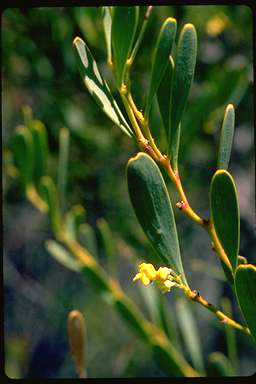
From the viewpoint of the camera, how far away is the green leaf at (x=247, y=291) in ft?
1.22

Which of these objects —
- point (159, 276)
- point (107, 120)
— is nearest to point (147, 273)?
point (159, 276)

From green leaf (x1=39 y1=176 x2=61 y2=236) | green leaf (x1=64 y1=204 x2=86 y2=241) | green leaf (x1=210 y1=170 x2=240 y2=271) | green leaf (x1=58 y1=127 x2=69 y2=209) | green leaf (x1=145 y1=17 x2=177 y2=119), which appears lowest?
green leaf (x1=64 y1=204 x2=86 y2=241)

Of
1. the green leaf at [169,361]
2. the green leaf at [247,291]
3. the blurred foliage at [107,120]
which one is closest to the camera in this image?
the green leaf at [247,291]

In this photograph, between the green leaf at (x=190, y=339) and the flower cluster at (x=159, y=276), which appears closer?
the flower cluster at (x=159, y=276)

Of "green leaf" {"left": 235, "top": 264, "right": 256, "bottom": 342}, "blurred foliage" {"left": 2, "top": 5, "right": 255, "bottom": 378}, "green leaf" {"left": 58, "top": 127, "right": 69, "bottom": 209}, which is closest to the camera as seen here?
"green leaf" {"left": 235, "top": 264, "right": 256, "bottom": 342}

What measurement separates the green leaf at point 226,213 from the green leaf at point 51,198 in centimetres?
43

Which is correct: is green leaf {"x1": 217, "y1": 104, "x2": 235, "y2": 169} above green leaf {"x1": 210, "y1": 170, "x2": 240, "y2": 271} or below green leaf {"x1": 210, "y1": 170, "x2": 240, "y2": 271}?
above

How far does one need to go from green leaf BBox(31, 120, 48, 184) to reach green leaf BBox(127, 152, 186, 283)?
15.1 inches

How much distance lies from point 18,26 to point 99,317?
28.7 inches

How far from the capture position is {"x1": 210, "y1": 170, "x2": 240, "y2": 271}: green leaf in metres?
0.38

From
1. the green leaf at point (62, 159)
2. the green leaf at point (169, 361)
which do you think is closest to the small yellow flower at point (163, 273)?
the green leaf at point (169, 361)

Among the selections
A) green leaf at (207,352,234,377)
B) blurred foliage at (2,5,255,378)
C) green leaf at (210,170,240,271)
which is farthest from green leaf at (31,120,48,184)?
green leaf at (210,170,240,271)

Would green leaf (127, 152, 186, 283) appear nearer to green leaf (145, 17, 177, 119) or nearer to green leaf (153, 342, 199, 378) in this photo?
green leaf (145, 17, 177, 119)

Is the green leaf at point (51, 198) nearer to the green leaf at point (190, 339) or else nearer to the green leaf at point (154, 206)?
the green leaf at point (190, 339)
